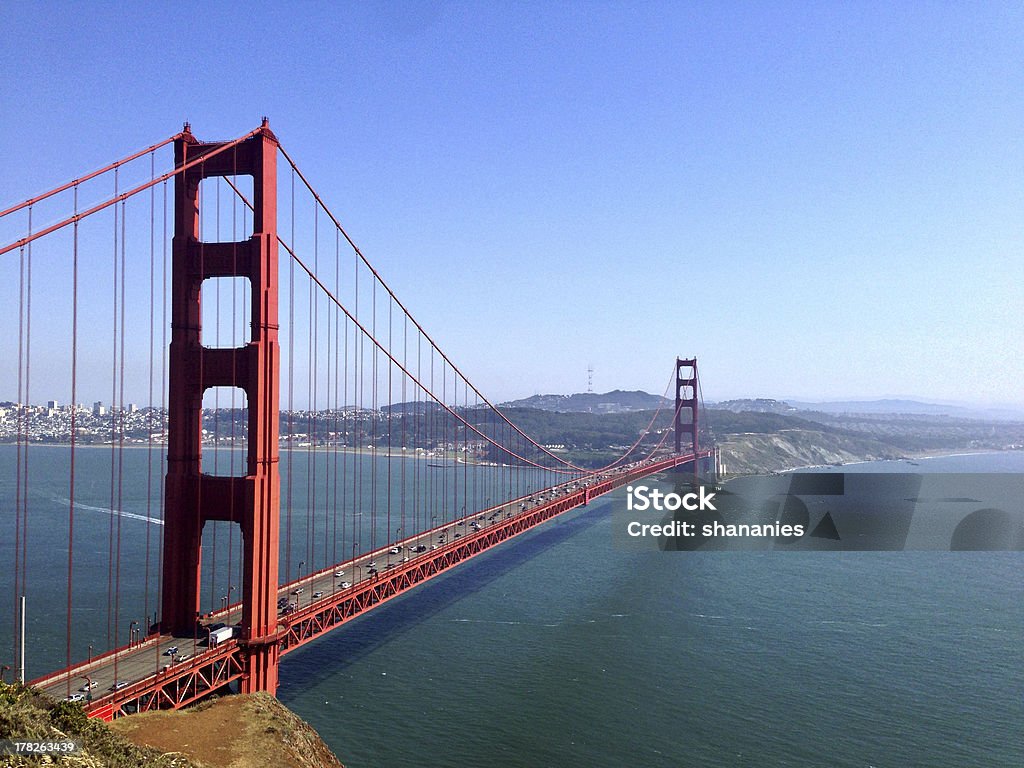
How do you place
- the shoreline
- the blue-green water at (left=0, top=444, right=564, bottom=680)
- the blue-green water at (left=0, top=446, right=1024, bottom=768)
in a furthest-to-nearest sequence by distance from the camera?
the shoreline < the blue-green water at (left=0, top=444, right=564, bottom=680) < the blue-green water at (left=0, top=446, right=1024, bottom=768)

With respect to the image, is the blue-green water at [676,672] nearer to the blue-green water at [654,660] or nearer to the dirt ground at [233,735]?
the blue-green water at [654,660]

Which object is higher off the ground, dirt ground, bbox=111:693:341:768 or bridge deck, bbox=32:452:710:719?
bridge deck, bbox=32:452:710:719

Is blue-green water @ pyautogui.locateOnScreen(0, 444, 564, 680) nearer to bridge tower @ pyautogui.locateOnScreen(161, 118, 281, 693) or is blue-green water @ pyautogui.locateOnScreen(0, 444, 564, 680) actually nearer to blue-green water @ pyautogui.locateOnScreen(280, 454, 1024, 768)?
bridge tower @ pyautogui.locateOnScreen(161, 118, 281, 693)

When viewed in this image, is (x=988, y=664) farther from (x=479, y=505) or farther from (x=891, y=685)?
(x=479, y=505)

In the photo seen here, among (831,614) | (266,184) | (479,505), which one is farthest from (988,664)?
(479,505)

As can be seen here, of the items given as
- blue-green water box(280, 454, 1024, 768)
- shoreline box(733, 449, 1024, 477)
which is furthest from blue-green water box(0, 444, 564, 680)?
shoreline box(733, 449, 1024, 477)

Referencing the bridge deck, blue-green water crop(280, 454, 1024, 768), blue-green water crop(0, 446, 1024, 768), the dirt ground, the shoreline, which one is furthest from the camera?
the shoreline

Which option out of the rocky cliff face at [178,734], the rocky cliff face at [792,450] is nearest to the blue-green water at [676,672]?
the rocky cliff face at [178,734]

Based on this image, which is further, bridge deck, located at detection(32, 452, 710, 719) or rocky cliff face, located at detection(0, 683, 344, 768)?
bridge deck, located at detection(32, 452, 710, 719)
